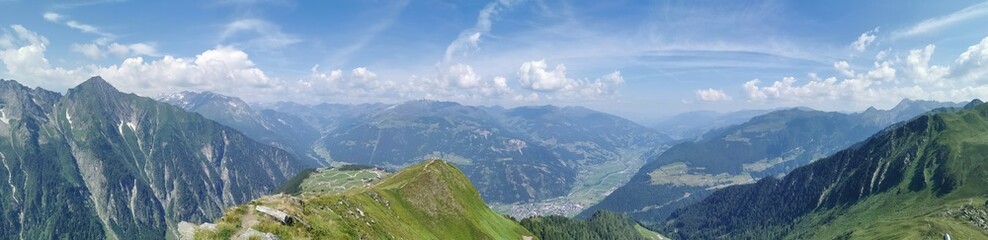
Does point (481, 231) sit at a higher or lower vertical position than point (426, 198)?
lower

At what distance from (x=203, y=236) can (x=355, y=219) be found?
2429 inches

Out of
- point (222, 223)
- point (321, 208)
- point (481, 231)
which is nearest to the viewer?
point (222, 223)

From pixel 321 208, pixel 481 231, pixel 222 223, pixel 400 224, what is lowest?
pixel 481 231

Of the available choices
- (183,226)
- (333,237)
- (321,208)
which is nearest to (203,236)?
(183,226)

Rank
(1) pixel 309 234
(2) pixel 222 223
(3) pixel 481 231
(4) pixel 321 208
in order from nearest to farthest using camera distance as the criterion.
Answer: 1. (2) pixel 222 223
2. (1) pixel 309 234
3. (4) pixel 321 208
4. (3) pixel 481 231

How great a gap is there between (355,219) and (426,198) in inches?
3204

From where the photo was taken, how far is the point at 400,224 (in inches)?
5925

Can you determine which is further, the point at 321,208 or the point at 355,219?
the point at 355,219

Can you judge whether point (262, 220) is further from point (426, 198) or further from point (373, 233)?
point (426, 198)

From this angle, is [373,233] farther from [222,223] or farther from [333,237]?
[222,223]

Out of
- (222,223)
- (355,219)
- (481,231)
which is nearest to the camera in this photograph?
(222,223)

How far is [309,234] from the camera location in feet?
213

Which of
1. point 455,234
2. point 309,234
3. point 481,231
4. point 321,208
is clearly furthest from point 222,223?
point 481,231

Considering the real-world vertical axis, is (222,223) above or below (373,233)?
above
